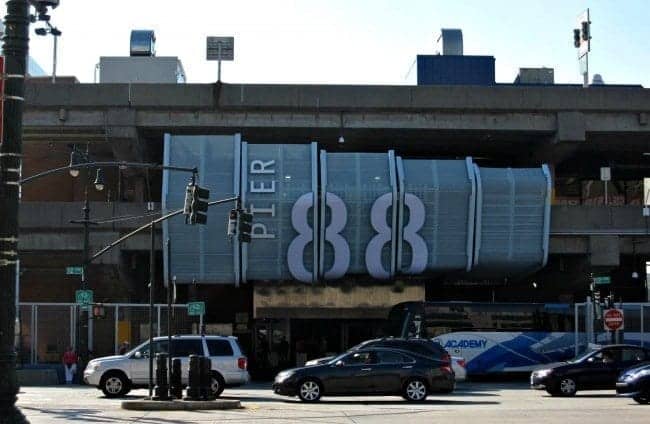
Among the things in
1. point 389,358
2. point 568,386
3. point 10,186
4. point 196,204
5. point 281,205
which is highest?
point 281,205

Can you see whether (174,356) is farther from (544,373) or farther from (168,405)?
(544,373)

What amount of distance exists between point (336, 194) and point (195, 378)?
73.0ft

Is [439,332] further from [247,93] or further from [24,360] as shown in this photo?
[24,360]

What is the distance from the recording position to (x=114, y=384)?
2662 cm

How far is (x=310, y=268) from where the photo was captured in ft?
145

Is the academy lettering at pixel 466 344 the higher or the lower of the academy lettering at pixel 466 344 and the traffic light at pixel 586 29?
the lower

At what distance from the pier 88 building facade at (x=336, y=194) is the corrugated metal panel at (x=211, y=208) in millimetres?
68

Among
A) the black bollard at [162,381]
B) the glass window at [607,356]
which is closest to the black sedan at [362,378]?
the black bollard at [162,381]

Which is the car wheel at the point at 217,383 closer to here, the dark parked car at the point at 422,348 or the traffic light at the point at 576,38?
the dark parked car at the point at 422,348

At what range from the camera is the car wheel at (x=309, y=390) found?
24.2 meters

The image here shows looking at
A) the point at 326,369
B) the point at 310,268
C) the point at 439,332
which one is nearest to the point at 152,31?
the point at 310,268

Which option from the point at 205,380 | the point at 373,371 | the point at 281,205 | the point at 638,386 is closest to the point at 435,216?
the point at 281,205

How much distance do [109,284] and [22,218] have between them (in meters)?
5.57

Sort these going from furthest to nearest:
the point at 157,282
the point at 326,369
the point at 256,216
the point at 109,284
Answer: the point at 157,282 < the point at 109,284 < the point at 256,216 < the point at 326,369
